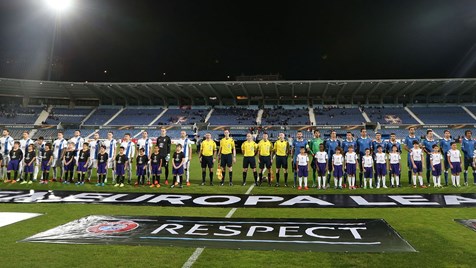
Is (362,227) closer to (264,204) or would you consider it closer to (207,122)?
(264,204)

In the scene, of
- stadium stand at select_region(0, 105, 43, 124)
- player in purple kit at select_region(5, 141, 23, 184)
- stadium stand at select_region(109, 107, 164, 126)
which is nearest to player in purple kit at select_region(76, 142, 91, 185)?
player in purple kit at select_region(5, 141, 23, 184)

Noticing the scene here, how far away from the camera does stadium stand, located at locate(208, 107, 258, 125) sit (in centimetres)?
4781

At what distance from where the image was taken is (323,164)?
37.6 feet

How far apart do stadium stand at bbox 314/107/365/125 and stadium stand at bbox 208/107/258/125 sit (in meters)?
9.95

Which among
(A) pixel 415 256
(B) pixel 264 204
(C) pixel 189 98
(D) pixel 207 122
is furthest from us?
(C) pixel 189 98

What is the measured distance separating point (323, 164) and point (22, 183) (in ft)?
37.9

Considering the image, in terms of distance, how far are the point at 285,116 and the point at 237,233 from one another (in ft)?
145

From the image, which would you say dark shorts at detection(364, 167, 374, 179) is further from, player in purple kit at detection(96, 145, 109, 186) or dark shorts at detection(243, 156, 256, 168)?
player in purple kit at detection(96, 145, 109, 186)

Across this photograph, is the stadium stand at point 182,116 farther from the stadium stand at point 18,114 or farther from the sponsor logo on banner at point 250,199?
the sponsor logo on banner at point 250,199

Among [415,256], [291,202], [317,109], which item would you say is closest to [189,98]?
[317,109]

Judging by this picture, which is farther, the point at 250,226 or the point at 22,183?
the point at 22,183

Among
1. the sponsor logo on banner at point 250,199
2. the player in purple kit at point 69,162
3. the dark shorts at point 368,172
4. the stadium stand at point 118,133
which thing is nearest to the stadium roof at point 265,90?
the stadium stand at point 118,133

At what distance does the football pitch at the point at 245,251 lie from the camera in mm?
4297

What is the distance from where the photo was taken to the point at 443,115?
148 ft
